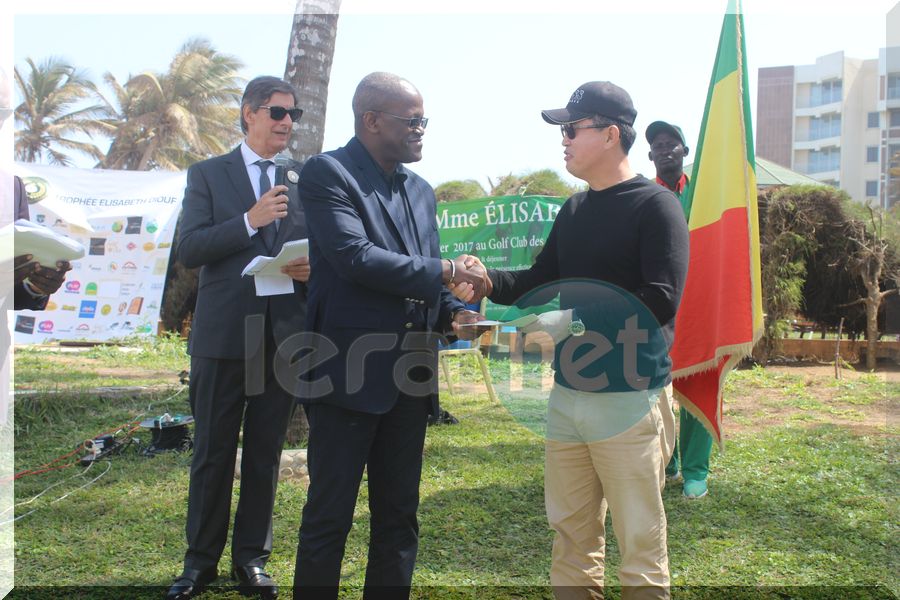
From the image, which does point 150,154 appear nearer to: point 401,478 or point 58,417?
point 58,417

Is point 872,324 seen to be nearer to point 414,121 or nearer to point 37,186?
point 414,121

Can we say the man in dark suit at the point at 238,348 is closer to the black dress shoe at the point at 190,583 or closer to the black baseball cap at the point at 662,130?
the black dress shoe at the point at 190,583

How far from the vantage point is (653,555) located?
2691 millimetres

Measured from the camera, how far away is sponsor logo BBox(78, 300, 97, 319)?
12.7 metres

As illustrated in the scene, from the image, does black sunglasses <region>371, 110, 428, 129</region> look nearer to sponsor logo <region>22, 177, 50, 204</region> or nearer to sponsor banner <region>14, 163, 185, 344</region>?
sponsor logo <region>22, 177, 50, 204</region>

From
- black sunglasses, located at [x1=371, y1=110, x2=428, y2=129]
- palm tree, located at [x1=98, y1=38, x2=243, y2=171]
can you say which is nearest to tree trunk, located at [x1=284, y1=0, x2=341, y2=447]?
black sunglasses, located at [x1=371, y1=110, x2=428, y2=129]

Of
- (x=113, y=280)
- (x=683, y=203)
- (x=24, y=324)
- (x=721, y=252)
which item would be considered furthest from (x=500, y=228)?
(x=24, y=324)

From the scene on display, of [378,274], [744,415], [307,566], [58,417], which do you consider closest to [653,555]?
[307,566]

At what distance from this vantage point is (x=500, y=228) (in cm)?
1023

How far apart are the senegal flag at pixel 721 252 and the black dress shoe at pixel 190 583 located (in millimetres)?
2850

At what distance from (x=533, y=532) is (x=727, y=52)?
3.11 m

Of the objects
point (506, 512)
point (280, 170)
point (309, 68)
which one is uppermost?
point (309, 68)

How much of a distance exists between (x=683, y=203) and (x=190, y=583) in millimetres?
3547

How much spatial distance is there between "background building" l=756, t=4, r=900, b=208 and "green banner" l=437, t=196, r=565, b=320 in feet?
241
